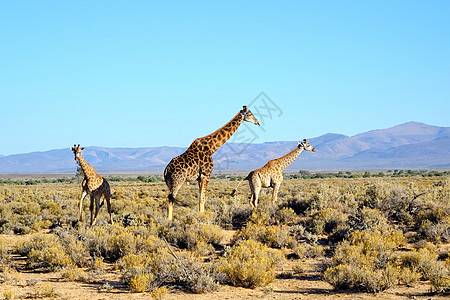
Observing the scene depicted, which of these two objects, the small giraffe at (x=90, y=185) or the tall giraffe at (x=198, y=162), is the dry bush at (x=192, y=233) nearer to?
the tall giraffe at (x=198, y=162)

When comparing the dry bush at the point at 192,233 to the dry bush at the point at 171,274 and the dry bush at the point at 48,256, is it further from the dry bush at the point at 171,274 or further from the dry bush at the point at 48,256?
the dry bush at the point at 48,256

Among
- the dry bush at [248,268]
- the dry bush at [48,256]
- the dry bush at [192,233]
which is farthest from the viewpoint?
the dry bush at [192,233]

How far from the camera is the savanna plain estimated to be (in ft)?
29.8

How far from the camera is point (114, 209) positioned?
2038 centimetres

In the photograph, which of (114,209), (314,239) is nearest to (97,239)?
(314,239)

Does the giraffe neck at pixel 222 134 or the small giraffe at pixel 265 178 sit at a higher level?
the giraffe neck at pixel 222 134

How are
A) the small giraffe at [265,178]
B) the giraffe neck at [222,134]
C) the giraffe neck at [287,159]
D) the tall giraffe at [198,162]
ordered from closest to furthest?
the tall giraffe at [198,162] → the giraffe neck at [222,134] → the small giraffe at [265,178] → the giraffe neck at [287,159]

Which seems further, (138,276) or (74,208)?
(74,208)

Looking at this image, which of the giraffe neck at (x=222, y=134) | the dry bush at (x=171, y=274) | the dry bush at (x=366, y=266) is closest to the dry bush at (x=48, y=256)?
the dry bush at (x=171, y=274)

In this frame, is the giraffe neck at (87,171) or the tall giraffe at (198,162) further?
the giraffe neck at (87,171)

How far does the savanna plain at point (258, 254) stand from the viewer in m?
9.08

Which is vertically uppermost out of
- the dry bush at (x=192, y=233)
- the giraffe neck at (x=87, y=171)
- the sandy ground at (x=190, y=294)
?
the giraffe neck at (x=87, y=171)

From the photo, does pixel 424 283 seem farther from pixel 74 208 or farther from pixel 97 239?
pixel 74 208

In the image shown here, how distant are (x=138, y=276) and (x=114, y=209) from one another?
37.8ft
